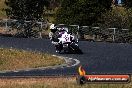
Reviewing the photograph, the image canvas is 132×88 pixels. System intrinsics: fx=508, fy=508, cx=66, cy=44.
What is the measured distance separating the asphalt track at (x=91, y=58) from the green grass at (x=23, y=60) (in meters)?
1.55

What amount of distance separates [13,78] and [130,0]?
5439 cm

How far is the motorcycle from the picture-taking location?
1240 inches

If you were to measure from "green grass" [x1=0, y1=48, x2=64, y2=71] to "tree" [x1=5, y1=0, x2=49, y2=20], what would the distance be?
17.9 metres

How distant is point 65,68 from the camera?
23031 millimetres

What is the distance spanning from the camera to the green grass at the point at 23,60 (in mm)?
25406

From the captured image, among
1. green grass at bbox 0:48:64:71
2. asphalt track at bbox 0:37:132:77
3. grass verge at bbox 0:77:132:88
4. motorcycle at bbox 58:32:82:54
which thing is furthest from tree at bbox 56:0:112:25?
grass verge at bbox 0:77:132:88

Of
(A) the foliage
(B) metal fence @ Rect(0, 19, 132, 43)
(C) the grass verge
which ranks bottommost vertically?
(B) metal fence @ Rect(0, 19, 132, 43)

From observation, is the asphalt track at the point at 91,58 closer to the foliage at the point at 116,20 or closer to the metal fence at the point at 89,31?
the metal fence at the point at 89,31

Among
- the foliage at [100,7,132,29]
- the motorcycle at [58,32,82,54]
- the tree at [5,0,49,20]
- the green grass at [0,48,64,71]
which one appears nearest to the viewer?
the green grass at [0,48,64,71]

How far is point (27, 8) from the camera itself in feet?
162

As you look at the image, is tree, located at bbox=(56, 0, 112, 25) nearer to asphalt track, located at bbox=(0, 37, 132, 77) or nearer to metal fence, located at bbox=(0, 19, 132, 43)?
metal fence, located at bbox=(0, 19, 132, 43)

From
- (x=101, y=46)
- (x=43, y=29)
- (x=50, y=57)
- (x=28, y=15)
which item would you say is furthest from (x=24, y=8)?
(x=50, y=57)

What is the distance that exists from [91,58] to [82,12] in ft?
85.1

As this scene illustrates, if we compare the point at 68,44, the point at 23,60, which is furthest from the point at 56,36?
the point at 23,60
